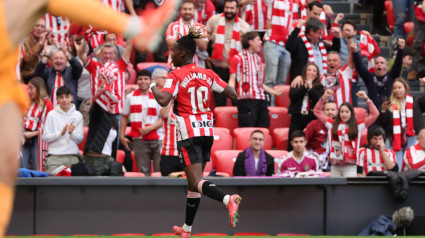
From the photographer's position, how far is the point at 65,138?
411 inches

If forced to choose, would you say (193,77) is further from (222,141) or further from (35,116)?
(35,116)

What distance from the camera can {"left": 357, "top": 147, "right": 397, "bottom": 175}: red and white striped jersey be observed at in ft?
34.0

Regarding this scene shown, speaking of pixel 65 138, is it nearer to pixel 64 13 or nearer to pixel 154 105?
pixel 154 105

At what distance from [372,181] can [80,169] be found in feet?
12.2

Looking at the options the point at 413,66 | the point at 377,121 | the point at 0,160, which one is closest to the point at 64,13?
the point at 0,160

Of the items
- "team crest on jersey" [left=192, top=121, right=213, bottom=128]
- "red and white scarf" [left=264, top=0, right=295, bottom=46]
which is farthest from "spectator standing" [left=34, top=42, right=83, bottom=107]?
"team crest on jersey" [left=192, top=121, right=213, bottom=128]

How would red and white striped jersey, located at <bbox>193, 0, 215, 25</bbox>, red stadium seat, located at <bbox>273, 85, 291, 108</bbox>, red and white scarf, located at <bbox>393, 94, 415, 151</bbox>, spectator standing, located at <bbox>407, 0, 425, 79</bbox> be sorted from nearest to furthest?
red and white scarf, located at <bbox>393, 94, 415, 151</bbox> → red stadium seat, located at <bbox>273, 85, 291, 108</bbox> → red and white striped jersey, located at <bbox>193, 0, 215, 25</bbox> → spectator standing, located at <bbox>407, 0, 425, 79</bbox>

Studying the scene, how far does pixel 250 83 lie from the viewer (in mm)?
11938

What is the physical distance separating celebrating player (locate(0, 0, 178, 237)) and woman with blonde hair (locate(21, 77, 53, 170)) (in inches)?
303

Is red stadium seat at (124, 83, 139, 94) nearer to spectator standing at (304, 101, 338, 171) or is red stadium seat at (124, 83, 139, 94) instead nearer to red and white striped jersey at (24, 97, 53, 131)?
red and white striped jersey at (24, 97, 53, 131)

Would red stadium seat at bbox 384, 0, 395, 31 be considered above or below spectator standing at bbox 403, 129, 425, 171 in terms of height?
above

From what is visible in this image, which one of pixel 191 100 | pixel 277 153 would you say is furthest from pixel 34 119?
pixel 191 100

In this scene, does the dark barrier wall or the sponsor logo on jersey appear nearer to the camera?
the sponsor logo on jersey

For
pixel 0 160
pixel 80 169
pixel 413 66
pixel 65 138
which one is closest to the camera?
pixel 0 160
